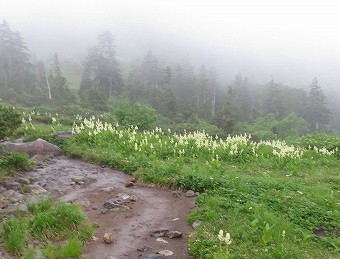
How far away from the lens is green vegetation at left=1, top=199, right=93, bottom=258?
21.8 ft

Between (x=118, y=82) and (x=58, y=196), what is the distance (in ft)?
240

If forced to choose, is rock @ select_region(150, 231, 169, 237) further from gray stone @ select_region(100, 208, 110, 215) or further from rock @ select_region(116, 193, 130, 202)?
rock @ select_region(116, 193, 130, 202)

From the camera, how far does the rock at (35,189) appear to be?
1117 centimetres

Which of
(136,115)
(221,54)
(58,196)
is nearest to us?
(58,196)

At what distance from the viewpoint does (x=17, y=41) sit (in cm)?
9544

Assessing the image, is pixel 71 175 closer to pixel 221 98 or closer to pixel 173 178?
pixel 173 178

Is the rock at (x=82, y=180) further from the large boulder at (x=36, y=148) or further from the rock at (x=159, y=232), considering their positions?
the rock at (x=159, y=232)

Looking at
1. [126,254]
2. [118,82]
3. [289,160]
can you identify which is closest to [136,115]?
[289,160]

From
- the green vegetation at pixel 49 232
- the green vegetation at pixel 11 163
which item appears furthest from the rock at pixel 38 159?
the green vegetation at pixel 49 232

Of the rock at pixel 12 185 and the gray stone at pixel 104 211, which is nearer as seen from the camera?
the gray stone at pixel 104 211

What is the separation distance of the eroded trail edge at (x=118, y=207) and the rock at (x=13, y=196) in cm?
109

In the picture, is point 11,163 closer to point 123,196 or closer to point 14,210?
point 14,210

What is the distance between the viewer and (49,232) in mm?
7457

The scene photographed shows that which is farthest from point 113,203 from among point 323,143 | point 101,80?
point 101,80
